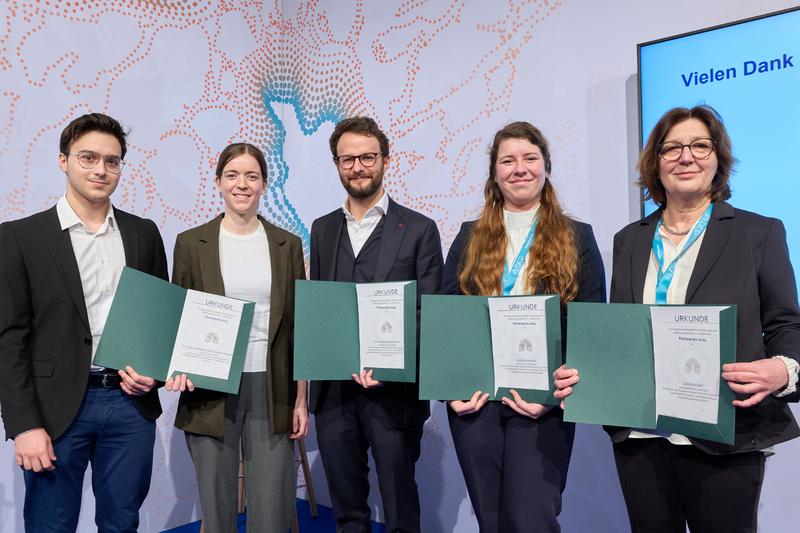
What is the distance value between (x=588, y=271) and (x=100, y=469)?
5.93 feet

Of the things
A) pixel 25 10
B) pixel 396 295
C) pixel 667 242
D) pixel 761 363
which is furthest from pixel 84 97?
pixel 761 363

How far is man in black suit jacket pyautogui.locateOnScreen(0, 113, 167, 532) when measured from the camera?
2008 mm

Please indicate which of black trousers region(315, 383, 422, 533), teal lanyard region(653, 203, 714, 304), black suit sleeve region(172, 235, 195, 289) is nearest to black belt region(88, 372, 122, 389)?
black suit sleeve region(172, 235, 195, 289)

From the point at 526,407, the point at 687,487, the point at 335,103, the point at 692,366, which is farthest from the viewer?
the point at 335,103

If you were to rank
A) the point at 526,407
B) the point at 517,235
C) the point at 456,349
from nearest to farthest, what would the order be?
the point at 526,407 → the point at 456,349 → the point at 517,235

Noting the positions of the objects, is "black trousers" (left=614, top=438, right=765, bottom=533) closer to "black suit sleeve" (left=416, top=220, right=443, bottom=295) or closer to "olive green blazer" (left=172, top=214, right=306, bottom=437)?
"black suit sleeve" (left=416, top=220, right=443, bottom=295)

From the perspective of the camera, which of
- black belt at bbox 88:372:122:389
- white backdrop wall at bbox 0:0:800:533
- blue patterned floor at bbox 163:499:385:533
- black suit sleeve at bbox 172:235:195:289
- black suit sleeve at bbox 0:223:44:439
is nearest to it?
black suit sleeve at bbox 0:223:44:439

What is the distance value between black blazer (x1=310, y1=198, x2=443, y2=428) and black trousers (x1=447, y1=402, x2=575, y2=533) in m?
0.34

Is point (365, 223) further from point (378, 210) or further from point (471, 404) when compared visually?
point (471, 404)

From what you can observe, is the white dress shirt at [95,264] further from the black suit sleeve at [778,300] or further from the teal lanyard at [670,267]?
the black suit sleeve at [778,300]

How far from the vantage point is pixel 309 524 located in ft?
12.5

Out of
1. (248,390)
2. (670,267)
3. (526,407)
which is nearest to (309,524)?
(248,390)

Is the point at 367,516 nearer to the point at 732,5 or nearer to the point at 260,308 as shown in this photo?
the point at 260,308

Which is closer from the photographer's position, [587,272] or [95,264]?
[587,272]
